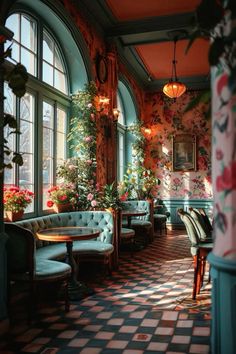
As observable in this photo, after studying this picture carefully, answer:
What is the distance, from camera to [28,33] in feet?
17.7

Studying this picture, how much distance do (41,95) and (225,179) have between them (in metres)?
4.54

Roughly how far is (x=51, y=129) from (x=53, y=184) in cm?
85

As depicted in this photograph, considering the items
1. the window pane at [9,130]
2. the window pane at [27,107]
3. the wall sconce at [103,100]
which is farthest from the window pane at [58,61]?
the window pane at [9,130]

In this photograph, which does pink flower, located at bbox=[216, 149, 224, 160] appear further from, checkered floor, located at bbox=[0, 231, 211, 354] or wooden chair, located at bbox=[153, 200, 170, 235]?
wooden chair, located at bbox=[153, 200, 170, 235]

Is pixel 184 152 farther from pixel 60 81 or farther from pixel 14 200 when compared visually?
pixel 14 200

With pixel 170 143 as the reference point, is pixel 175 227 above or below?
below

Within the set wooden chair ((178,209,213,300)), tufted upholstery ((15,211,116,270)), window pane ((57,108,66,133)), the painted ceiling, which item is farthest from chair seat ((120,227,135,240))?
the painted ceiling

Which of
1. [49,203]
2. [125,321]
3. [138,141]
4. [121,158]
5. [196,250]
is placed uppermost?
[138,141]

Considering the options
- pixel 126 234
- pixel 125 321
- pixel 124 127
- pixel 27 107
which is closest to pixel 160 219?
pixel 124 127

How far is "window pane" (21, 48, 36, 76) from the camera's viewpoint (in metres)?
5.27

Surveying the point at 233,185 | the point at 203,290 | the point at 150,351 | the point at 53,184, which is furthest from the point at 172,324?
the point at 53,184

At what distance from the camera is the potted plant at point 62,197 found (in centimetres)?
577

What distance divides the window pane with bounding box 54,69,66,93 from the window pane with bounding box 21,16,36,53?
772 mm

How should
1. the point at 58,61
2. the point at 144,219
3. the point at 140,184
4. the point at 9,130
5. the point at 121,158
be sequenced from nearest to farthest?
the point at 9,130, the point at 58,61, the point at 144,219, the point at 140,184, the point at 121,158
